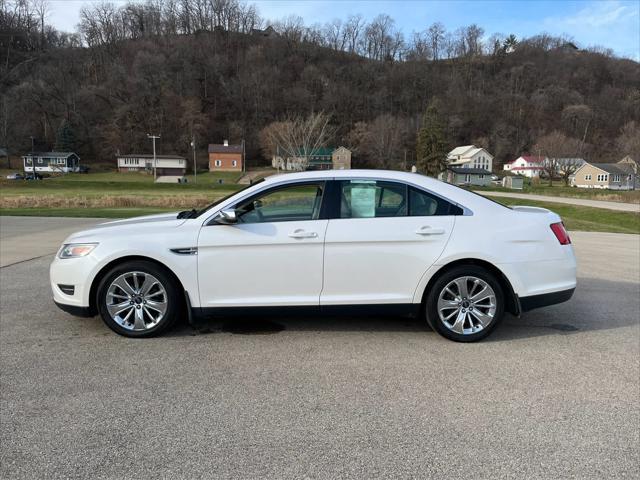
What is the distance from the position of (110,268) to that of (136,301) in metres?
0.40

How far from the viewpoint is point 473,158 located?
11094cm

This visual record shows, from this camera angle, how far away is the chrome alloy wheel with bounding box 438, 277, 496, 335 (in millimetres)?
4395

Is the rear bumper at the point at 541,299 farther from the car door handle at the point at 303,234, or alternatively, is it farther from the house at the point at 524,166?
the house at the point at 524,166

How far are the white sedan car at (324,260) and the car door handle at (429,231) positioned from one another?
1 cm

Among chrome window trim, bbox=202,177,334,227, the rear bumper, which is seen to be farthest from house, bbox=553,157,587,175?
chrome window trim, bbox=202,177,334,227

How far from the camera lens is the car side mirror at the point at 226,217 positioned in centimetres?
424

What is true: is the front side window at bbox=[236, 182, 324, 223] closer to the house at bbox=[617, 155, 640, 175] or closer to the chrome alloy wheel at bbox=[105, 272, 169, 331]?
the chrome alloy wheel at bbox=[105, 272, 169, 331]

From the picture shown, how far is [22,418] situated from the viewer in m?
3.00

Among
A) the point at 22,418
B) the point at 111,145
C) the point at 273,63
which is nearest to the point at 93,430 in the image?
the point at 22,418

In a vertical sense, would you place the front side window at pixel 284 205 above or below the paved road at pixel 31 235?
above

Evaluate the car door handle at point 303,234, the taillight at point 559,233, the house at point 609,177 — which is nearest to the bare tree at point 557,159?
the house at point 609,177

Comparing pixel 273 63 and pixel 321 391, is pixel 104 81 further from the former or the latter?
pixel 321 391

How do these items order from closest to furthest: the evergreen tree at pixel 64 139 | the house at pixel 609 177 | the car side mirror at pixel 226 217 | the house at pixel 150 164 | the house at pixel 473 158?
the car side mirror at pixel 226 217
the house at pixel 609 177
the house at pixel 150 164
the evergreen tree at pixel 64 139
the house at pixel 473 158

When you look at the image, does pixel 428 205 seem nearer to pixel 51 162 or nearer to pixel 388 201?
pixel 388 201
